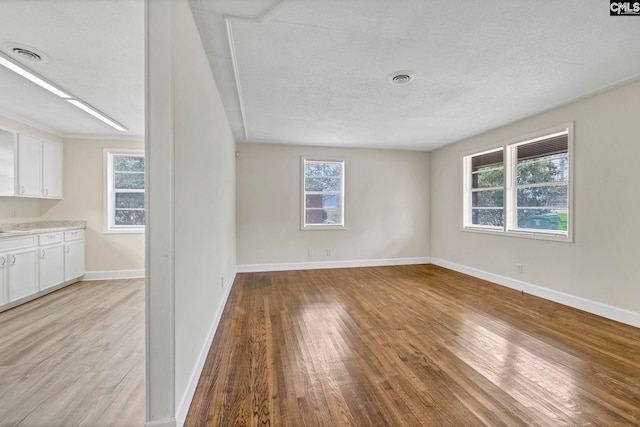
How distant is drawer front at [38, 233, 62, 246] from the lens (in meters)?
3.48

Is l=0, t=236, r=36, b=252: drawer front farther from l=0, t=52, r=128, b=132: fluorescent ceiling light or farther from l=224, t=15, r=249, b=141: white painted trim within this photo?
l=224, t=15, r=249, b=141: white painted trim

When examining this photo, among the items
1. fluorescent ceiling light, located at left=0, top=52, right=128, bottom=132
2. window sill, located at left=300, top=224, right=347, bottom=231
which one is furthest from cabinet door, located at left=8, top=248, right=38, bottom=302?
window sill, located at left=300, top=224, right=347, bottom=231

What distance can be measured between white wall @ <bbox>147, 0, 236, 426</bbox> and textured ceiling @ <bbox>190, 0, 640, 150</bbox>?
1.58ft

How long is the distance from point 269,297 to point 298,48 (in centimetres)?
291

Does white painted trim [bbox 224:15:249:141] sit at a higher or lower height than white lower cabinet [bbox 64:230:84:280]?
higher

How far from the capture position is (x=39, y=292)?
3.44 meters

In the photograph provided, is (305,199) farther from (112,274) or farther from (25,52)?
(25,52)

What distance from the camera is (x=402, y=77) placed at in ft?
8.25

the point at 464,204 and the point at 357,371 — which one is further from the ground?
the point at 464,204

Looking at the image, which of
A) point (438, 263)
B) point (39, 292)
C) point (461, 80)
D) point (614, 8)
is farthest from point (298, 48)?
point (438, 263)

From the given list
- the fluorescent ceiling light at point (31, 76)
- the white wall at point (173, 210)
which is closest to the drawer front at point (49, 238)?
the fluorescent ceiling light at point (31, 76)

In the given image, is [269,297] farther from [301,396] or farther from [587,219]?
[587,219]

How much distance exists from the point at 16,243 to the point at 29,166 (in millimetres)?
1220

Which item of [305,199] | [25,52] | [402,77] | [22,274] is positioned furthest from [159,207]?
[305,199]
